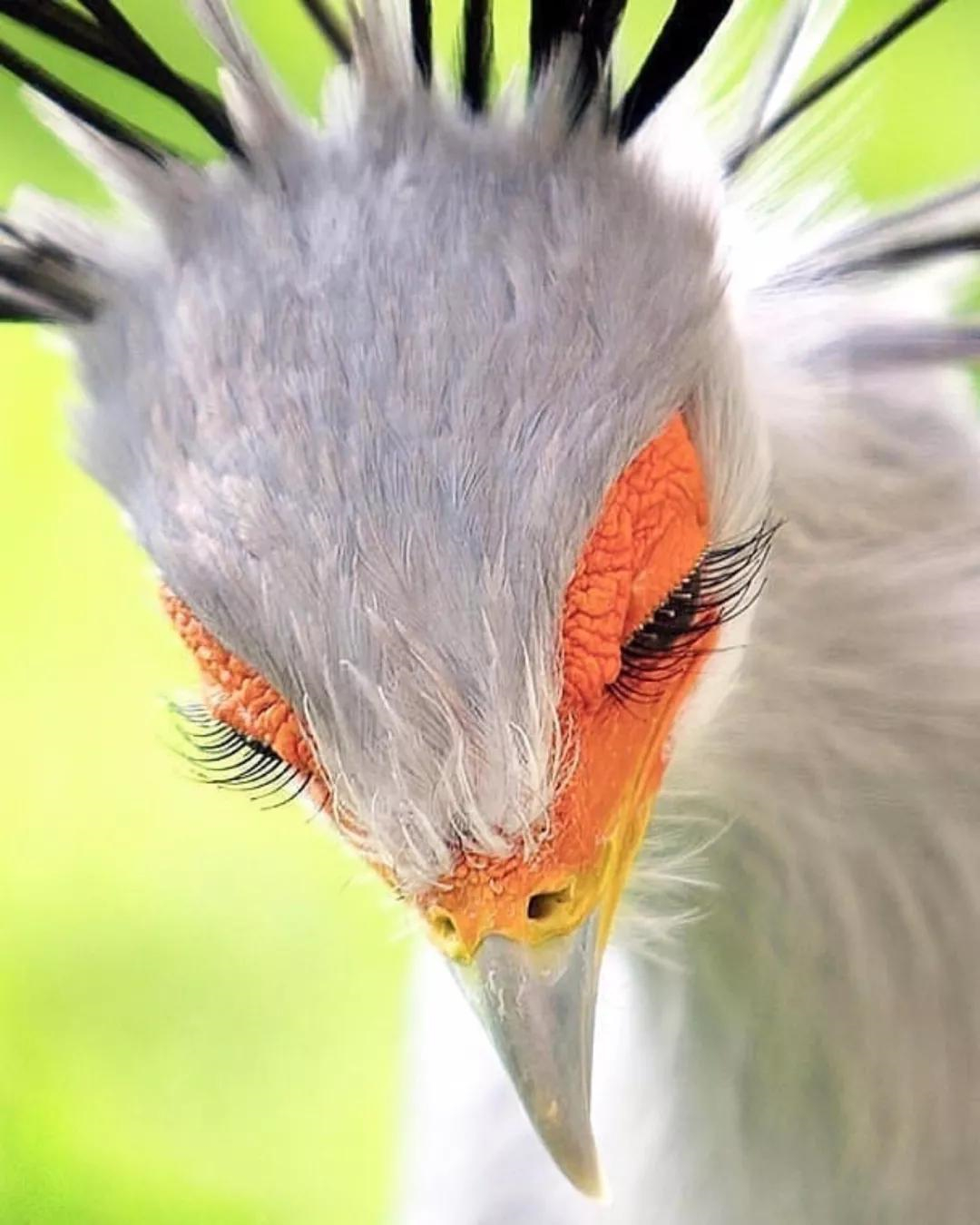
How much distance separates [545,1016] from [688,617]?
13cm

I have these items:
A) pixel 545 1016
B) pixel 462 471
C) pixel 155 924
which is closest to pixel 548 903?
pixel 545 1016

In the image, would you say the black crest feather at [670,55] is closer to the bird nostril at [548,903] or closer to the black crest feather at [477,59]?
the black crest feather at [477,59]

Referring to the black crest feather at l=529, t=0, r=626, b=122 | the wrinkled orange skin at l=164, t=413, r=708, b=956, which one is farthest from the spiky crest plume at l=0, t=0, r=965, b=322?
the wrinkled orange skin at l=164, t=413, r=708, b=956

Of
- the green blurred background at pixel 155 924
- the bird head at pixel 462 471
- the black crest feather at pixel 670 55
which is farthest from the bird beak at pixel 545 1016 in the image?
the green blurred background at pixel 155 924

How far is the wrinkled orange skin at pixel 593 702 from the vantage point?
1.83 ft

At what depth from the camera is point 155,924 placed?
4.54 ft

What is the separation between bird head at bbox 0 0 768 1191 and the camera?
542 mm

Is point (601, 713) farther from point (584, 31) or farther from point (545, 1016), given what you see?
point (584, 31)

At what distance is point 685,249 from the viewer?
59 cm

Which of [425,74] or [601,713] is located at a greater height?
[425,74]

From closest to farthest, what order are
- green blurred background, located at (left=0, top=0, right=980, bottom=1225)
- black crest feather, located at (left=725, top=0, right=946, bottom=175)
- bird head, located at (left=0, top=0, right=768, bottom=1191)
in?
bird head, located at (left=0, top=0, right=768, bottom=1191) → black crest feather, located at (left=725, top=0, right=946, bottom=175) → green blurred background, located at (left=0, top=0, right=980, bottom=1225)

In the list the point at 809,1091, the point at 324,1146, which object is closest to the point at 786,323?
the point at 809,1091

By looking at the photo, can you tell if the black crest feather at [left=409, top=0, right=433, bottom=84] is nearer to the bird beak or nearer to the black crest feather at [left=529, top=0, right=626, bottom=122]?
the black crest feather at [left=529, top=0, right=626, bottom=122]

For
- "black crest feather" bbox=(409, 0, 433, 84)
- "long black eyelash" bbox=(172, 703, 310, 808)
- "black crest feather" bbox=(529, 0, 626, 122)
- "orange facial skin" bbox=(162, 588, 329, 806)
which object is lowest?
"long black eyelash" bbox=(172, 703, 310, 808)
